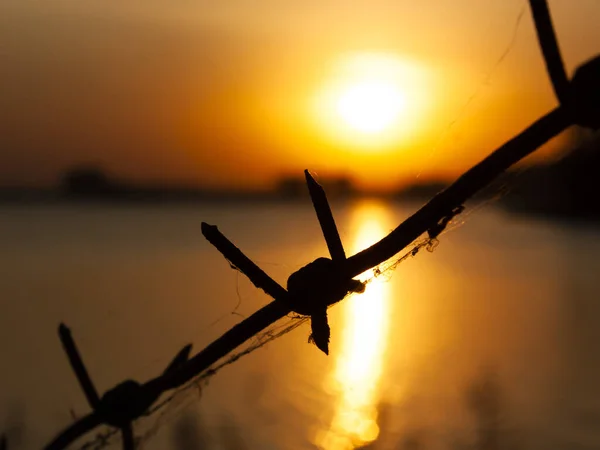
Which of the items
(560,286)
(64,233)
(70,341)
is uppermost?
(64,233)

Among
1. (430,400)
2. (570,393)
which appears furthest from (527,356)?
(430,400)

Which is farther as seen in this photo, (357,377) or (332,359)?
(332,359)

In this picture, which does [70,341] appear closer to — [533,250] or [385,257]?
[385,257]

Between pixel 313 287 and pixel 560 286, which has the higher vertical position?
pixel 560 286

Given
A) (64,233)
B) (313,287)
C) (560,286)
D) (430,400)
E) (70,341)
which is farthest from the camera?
(64,233)
